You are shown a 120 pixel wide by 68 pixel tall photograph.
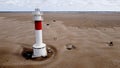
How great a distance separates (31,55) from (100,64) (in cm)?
Result: 255

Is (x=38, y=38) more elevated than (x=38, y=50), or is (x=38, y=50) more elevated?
(x=38, y=38)

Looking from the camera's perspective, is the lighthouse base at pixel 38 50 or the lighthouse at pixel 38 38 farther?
the lighthouse base at pixel 38 50

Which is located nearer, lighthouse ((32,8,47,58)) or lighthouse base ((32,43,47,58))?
lighthouse ((32,8,47,58))

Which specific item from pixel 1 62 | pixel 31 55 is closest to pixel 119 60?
pixel 31 55

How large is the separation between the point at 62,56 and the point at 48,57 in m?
0.56

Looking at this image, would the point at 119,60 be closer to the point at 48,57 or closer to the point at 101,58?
the point at 101,58

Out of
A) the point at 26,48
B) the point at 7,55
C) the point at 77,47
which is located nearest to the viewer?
the point at 7,55

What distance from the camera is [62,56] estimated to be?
5617 millimetres

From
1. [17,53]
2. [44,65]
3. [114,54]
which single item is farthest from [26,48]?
[114,54]

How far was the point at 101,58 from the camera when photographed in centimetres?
546

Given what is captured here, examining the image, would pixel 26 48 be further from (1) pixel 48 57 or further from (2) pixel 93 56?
(2) pixel 93 56

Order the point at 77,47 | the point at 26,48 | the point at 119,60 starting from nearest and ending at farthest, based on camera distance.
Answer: the point at 119,60 → the point at 26,48 → the point at 77,47

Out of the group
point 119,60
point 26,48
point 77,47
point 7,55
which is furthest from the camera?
point 77,47

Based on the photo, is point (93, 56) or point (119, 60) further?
point (93, 56)
